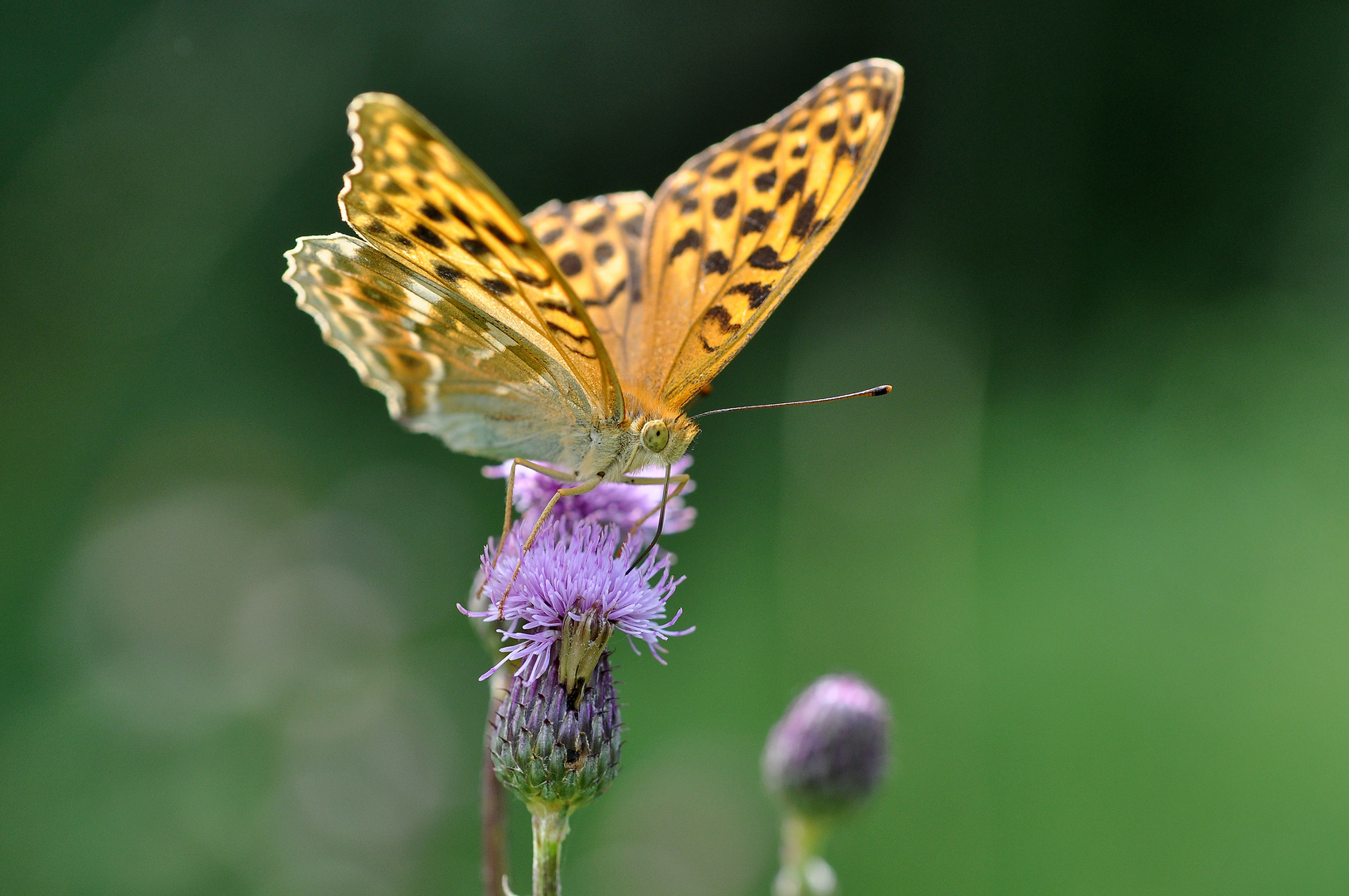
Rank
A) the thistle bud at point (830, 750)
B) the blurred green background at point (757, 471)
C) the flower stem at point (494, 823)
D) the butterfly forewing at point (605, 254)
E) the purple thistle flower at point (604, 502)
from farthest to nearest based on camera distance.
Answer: the blurred green background at point (757, 471) < the thistle bud at point (830, 750) < the butterfly forewing at point (605, 254) < the purple thistle flower at point (604, 502) < the flower stem at point (494, 823)

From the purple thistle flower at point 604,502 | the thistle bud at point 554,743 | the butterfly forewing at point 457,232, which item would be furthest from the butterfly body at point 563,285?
the thistle bud at point 554,743

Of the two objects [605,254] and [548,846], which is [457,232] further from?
[548,846]

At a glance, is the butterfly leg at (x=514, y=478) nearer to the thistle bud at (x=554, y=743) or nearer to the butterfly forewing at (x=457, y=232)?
the butterfly forewing at (x=457, y=232)

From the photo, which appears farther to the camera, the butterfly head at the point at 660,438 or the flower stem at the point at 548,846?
the butterfly head at the point at 660,438

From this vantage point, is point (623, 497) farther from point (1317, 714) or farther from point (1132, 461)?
point (1132, 461)

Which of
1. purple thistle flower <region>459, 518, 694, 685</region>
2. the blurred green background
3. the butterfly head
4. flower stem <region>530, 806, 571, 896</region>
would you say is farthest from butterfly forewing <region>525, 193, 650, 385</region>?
the blurred green background

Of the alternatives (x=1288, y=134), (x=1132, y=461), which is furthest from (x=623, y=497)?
(x=1288, y=134)
